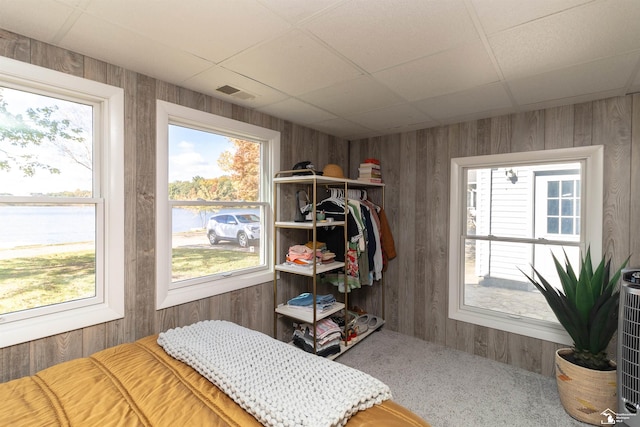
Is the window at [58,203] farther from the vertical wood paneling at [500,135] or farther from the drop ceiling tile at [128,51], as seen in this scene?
the vertical wood paneling at [500,135]

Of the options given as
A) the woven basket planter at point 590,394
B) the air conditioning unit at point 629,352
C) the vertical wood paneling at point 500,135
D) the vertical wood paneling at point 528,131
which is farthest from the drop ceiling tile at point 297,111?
the woven basket planter at point 590,394

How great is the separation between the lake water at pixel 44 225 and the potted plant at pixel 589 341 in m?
3.23

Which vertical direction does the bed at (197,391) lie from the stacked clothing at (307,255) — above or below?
below

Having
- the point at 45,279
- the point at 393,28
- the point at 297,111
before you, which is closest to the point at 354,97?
the point at 297,111

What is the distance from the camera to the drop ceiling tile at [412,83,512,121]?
218cm

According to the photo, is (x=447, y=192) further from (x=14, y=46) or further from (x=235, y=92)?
(x=14, y=46)

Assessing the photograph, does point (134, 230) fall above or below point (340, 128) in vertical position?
below

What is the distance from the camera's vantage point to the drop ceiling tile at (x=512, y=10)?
1233mm

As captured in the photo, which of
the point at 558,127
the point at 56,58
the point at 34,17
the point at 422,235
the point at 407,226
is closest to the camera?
the point at 34,17

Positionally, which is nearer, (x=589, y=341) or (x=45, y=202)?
(x=45, y=202)

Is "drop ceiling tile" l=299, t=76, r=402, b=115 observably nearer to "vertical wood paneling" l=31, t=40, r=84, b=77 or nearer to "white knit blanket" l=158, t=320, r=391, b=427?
"vertical wood paneling" l=31, t=40, r=84, b=77

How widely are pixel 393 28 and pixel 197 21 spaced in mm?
931

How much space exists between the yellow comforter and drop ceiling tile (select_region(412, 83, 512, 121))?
2124mm

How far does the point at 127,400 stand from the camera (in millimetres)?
1219
